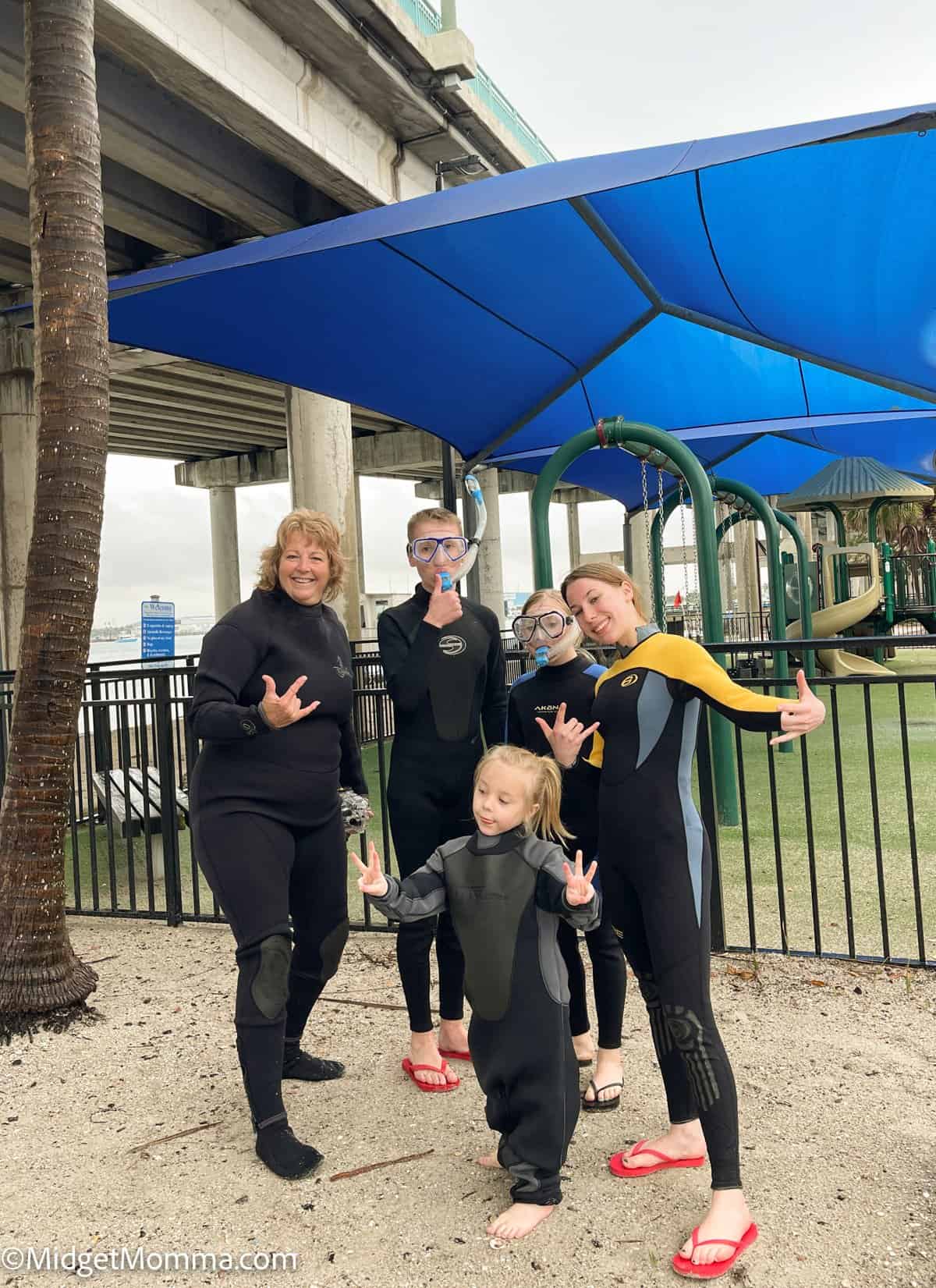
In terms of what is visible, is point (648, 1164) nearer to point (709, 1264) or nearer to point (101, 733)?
point (709, 1264)

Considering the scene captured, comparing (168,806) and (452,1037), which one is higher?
(168,806)

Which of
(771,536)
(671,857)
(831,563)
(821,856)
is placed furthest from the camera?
(831,563)

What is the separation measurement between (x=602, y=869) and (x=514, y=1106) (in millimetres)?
667

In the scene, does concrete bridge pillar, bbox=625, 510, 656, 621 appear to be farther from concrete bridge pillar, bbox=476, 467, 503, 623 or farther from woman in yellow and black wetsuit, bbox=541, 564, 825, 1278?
woman in yellow and black wetsuit, bbox=541, 564, 825, 1278

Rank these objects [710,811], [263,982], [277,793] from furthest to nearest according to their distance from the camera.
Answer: [710,811], [277,793], [263,982]

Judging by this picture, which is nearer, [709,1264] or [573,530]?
[709,1264]

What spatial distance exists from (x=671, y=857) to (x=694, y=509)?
5.12 metres

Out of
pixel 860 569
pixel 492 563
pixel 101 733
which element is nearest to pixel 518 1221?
pixel 101 733

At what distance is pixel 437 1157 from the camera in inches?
111

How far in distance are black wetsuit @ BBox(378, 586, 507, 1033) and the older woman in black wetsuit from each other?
0.26 meters

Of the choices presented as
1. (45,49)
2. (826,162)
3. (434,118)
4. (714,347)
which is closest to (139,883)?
(45,49)

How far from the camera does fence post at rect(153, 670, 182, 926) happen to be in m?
5.28

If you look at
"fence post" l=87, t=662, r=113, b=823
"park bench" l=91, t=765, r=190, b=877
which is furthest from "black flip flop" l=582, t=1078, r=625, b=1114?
"fence post" l=87, t=662, r=113, b=823
